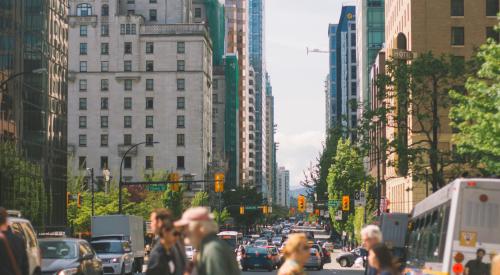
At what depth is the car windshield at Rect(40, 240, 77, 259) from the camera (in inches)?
996

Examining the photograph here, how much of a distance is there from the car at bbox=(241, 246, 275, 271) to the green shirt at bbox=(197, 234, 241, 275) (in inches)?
1816

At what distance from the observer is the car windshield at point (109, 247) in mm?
39406

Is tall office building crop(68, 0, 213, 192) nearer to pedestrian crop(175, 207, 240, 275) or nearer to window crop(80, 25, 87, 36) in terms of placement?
window crop(80, 25, 87, 36)

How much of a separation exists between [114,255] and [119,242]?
153 cm

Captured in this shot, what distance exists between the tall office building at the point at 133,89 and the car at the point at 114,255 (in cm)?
9908

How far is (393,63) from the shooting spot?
50.7 meters

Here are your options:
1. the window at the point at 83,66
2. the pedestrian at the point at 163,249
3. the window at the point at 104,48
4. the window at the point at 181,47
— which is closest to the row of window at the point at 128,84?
the window at the point at 83,66

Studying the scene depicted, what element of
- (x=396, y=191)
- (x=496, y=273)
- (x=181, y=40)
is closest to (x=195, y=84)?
(x=181, y=40)

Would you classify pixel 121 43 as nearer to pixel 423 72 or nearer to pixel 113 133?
pixel 113 133

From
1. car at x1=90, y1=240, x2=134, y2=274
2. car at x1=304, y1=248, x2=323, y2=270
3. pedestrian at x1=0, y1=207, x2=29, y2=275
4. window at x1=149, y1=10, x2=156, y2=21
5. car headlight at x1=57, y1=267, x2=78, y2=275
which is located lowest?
car at x1=304, y1=248, x2=323, y2=270

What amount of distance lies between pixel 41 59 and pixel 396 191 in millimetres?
38733

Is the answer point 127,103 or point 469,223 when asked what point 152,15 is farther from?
point 469,223

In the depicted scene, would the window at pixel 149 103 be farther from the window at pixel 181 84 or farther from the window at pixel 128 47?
the window at pixel 128 47

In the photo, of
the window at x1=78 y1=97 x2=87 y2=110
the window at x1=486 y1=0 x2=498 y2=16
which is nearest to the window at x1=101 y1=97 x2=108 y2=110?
the window at x1=78 y1=97 x2=87 y2=110
